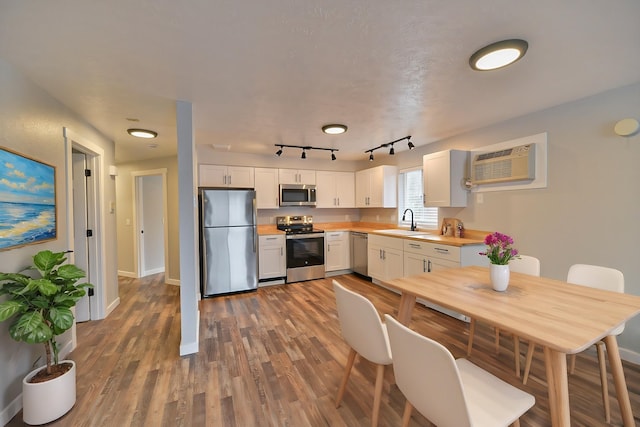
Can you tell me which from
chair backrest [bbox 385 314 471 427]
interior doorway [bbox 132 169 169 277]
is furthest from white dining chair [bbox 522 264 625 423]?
interior doorway [bbox 132 169 169 277]

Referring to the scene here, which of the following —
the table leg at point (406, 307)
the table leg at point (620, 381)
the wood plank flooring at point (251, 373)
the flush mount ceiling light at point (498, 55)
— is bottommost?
the wood plank flooring at point (251, 373)

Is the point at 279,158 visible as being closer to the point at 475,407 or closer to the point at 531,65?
the point at 531,65

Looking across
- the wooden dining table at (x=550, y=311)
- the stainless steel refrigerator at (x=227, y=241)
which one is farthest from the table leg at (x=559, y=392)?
the stainless steel refrigerator at (x=227, y=241)

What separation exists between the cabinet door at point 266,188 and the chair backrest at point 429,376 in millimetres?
3839

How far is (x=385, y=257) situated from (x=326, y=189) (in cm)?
189

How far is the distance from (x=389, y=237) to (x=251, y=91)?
2.84 m

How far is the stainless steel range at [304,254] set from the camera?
4453 mm

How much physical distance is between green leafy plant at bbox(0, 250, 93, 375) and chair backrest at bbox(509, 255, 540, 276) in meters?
3.38

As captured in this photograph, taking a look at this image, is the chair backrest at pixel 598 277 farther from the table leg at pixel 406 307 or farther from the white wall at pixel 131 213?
the white wall at pixel 131 213

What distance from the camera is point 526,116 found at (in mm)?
2803

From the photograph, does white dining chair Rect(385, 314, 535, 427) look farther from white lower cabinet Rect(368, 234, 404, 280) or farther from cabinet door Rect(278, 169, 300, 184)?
cabinet door Rect(278, 169, 300, 184)

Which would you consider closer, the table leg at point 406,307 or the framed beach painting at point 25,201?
the framed beach painting at point 25,201

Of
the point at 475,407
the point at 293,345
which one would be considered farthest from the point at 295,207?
the point at 475,407

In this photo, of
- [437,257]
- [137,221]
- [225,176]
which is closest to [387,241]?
[437,257]
